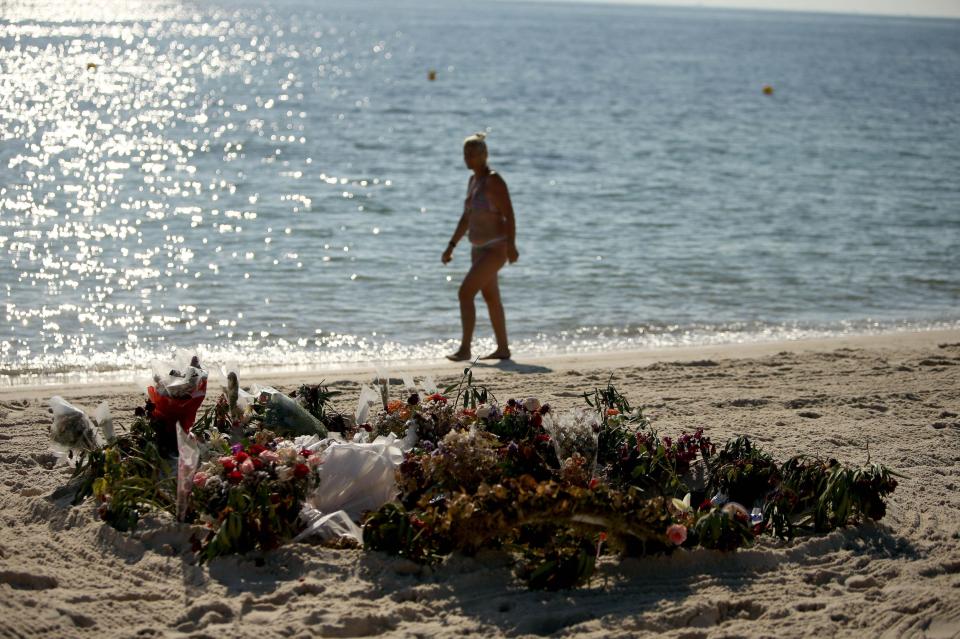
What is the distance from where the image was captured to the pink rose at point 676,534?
16.1 feet

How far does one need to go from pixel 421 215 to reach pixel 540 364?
8177 millimetres

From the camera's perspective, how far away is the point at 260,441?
557cm

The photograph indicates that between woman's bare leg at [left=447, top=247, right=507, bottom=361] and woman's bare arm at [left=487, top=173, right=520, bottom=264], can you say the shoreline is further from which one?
woman's bare arm at [left=487, top=173, right=520, bottom=264]

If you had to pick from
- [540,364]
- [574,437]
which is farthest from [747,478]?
[540,364]

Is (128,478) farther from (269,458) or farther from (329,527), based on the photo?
(329,527)

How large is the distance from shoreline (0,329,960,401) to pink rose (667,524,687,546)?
3034 millimetres

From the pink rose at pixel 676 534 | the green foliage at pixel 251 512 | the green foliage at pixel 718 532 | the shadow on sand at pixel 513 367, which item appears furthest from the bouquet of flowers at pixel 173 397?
the shadow on sand at pixel 513 367

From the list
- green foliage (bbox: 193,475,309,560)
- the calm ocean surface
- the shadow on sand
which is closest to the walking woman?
the shadow on sand

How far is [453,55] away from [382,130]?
33991mm

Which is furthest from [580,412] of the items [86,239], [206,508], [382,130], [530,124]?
[530,124]

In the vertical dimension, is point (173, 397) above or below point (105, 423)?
above

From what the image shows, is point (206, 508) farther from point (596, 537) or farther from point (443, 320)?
point (443, 320)

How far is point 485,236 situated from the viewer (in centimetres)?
916

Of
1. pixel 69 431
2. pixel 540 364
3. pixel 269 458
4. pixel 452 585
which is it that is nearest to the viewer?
pixel 452 585
